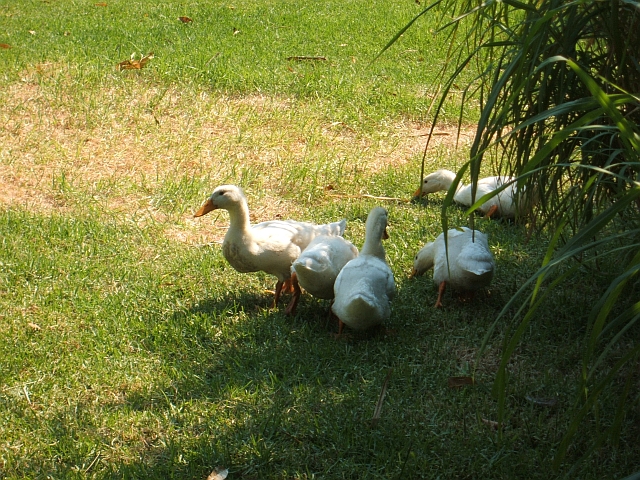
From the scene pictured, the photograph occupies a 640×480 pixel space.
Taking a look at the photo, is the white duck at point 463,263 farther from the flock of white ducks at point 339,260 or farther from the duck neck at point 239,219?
the duck neck at point 239,219

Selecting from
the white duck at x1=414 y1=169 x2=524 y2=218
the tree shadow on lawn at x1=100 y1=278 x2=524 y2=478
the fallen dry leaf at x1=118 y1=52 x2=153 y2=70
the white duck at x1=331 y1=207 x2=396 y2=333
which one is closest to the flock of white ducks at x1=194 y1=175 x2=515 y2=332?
the white duck at x1=331 y1=207 x2=396 y2=333

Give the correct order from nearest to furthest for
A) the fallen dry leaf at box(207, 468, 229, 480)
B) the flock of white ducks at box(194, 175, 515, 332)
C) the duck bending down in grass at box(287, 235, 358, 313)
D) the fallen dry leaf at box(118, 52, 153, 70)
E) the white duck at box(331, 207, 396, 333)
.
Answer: the fallen dry leaf at box(207, 468, 229, 480) < the white duck at box(331, 207, 396, 333) < the flock of white ducks at box(194, 175, 515, 332) < the duck bending down in grass at box(287, 235, 358, 313) < the fallen dry leaf at box(118, 52, 153, 70)

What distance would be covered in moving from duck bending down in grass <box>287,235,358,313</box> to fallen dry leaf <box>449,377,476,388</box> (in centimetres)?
87

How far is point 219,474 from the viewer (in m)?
3.01

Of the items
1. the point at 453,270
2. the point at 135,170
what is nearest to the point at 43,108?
the point at 135,170

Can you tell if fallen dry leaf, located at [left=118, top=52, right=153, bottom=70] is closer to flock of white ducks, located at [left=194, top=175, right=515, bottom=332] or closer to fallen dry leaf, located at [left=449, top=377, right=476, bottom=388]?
flock of white ducks, located at [left=194, top=175, right=515, bottom=332]

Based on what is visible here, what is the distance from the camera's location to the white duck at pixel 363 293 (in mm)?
3779

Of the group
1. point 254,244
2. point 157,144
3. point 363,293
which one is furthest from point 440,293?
point 157,144

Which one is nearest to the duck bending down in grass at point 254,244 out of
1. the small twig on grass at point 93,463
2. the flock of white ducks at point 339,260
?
the flock of white ducks at point 339,260

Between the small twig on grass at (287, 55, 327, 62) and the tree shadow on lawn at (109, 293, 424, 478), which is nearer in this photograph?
the tree shadow on lawn at (109, 293, 424, 478)

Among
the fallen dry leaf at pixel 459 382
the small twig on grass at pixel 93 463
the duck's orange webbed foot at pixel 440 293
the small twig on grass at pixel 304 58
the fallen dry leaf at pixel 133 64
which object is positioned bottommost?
the small twig on grass at pixel 93 463

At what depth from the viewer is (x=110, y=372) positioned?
373cm

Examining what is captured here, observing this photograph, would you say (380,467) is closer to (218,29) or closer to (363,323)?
(363,323)

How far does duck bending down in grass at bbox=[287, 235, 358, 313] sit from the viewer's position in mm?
4059
